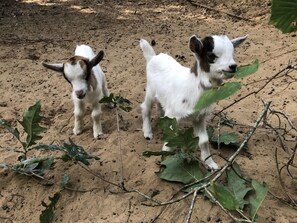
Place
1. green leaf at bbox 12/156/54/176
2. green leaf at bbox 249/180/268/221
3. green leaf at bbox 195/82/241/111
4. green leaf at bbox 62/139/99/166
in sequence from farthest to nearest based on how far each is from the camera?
1. green leaf at bbox 12/156/54/176
2. green leaf at bbox 62/139/99/166
3. green leaf at bbox 249/180/268/221
4. green leaf at bbox 195/82/241/111

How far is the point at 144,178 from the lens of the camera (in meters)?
4.36

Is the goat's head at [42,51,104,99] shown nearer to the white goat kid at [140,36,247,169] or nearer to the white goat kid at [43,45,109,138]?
the white goat kid at [43,45,109,138]

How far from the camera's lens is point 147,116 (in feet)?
17.4

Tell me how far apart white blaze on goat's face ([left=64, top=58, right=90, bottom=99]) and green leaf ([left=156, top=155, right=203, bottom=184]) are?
1211mm

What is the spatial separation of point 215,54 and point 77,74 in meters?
1.55

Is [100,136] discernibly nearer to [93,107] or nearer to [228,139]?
[93,107]

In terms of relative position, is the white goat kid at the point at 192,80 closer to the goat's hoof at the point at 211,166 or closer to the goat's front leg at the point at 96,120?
the goat's hoof at the point at 211,166

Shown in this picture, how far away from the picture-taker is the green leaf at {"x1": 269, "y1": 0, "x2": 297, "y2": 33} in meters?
3.18

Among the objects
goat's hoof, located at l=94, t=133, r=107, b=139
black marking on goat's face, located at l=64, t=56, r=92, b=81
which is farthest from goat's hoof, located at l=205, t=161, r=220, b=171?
black marking on goat's face, located at l=64, t=56, r=92, b=81

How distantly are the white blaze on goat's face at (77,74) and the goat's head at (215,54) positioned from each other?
132 centimetres

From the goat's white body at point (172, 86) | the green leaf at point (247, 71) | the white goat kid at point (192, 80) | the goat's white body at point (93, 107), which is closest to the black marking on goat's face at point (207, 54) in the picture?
the white goat kid at point (192, 80)

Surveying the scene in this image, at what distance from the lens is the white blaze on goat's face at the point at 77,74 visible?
476 centimetres

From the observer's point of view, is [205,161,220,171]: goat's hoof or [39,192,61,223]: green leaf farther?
[205,161,220,171]: goat's hoof

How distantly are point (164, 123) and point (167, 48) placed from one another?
385cm
